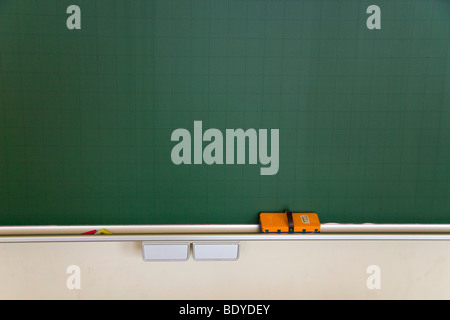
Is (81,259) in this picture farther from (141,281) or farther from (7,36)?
(7,36)

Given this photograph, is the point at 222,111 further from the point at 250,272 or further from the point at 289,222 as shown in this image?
the point at 250,272

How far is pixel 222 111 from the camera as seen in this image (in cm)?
125

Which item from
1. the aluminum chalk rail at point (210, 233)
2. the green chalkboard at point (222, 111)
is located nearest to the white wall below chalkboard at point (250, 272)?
the aluminum chalk rail at point (210, 233)

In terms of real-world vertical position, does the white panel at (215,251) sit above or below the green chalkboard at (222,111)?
below

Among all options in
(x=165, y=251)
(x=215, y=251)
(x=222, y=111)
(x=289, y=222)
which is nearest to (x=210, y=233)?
(x=215, y=251)

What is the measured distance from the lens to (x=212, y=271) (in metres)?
1.34

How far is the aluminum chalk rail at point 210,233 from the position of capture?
4.10 ft

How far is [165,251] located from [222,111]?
707 millimetres

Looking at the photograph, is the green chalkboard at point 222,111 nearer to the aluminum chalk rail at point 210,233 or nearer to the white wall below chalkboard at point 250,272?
the aluminum chalk rail at point 210,233

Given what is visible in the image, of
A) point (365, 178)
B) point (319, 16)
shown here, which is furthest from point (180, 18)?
point (365, 178)

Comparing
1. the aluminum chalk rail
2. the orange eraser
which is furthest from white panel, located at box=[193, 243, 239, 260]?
the orange eraser

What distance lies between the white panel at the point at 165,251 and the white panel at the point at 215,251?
5 cm

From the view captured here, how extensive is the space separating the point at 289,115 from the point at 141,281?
3.55 ft

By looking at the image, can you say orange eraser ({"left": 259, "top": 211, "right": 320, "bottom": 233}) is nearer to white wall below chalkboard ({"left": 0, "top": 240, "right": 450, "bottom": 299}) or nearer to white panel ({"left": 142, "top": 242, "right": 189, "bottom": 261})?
white wall below chalkboard ({"left": 0, "top": 240, "right": 450, "bottom": 299})
